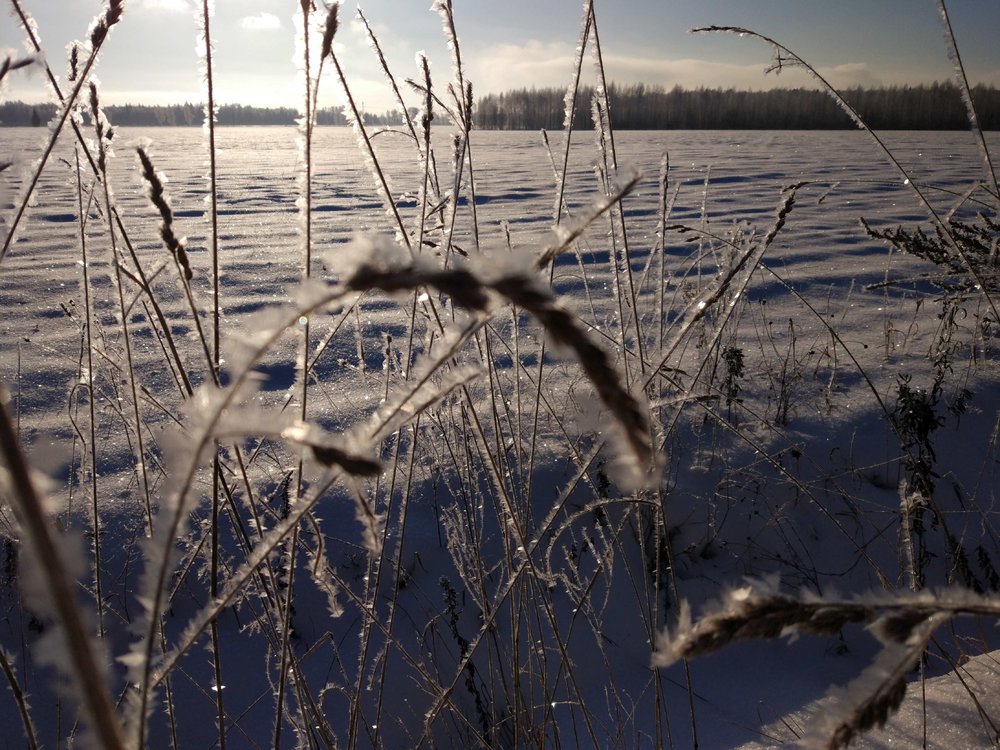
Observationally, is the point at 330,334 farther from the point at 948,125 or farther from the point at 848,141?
the point at 948,125

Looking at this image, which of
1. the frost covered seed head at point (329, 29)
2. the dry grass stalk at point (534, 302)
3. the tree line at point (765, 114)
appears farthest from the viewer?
the tree line at point (765, 114)

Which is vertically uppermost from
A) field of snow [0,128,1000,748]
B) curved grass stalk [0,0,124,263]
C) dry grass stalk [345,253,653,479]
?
curved grass stalk [0,0,124,263]

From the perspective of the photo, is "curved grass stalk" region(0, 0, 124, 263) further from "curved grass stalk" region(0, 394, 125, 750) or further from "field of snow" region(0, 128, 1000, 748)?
"curved grass stalk" region(0, 394, 125, 750)

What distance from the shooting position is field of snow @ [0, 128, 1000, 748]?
1162mm

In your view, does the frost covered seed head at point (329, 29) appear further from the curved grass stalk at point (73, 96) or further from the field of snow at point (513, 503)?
the curved grass stalk at point (73, 96)

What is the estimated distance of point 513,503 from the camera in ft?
4.90

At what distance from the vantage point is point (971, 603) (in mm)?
409

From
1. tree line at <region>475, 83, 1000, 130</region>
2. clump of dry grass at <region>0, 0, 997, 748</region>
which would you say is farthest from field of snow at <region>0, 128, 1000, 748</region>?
tree line at <region>475, 83, 1000, 130</region>

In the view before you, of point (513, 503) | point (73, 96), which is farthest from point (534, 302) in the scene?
point (513, 503)

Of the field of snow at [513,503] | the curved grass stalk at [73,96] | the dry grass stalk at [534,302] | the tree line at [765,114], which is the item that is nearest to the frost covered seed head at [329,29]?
the field of snow at [513,503]

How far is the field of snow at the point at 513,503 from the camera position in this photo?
1.16m

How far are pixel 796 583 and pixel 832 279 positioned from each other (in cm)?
324

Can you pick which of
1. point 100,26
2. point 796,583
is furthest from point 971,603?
point 796,583

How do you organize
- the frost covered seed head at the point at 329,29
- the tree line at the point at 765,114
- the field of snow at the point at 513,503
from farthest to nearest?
the tree line at the point at 765,114 → the field of snow at the point at 513,503 → the frost covered seed head at the point at 329,29
